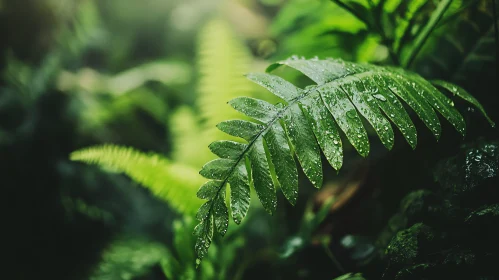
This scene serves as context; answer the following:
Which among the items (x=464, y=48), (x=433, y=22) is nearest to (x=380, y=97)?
(x=433, y=22)

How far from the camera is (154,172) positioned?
4.50 ft

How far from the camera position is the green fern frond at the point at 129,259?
59.7 inches

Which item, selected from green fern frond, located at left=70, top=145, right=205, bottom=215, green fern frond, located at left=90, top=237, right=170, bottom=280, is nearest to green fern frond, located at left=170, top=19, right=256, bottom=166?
green fern frond, located at left=70, top=145, right=205, bottom=215

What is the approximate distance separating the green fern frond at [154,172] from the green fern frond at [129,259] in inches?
12.4

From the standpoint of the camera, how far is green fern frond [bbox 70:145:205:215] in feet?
4.38

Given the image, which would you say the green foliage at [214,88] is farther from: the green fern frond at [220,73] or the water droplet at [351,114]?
the water droplet at [351,114]

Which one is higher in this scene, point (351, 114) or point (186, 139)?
point (186, 139)

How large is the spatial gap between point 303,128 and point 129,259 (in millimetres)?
1345

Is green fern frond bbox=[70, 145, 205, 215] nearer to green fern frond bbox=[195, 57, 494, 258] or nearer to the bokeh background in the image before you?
the bokeh background

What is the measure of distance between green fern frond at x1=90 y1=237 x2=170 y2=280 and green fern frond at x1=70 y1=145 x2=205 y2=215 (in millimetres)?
316

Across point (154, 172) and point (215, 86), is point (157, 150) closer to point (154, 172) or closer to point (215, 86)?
point (215, 86)

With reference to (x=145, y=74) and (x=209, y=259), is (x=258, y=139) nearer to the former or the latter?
(x=209, y=259)

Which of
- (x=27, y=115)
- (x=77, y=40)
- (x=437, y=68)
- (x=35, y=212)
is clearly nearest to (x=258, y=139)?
(x=437, y=68)

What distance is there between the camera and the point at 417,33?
1.12 meters
